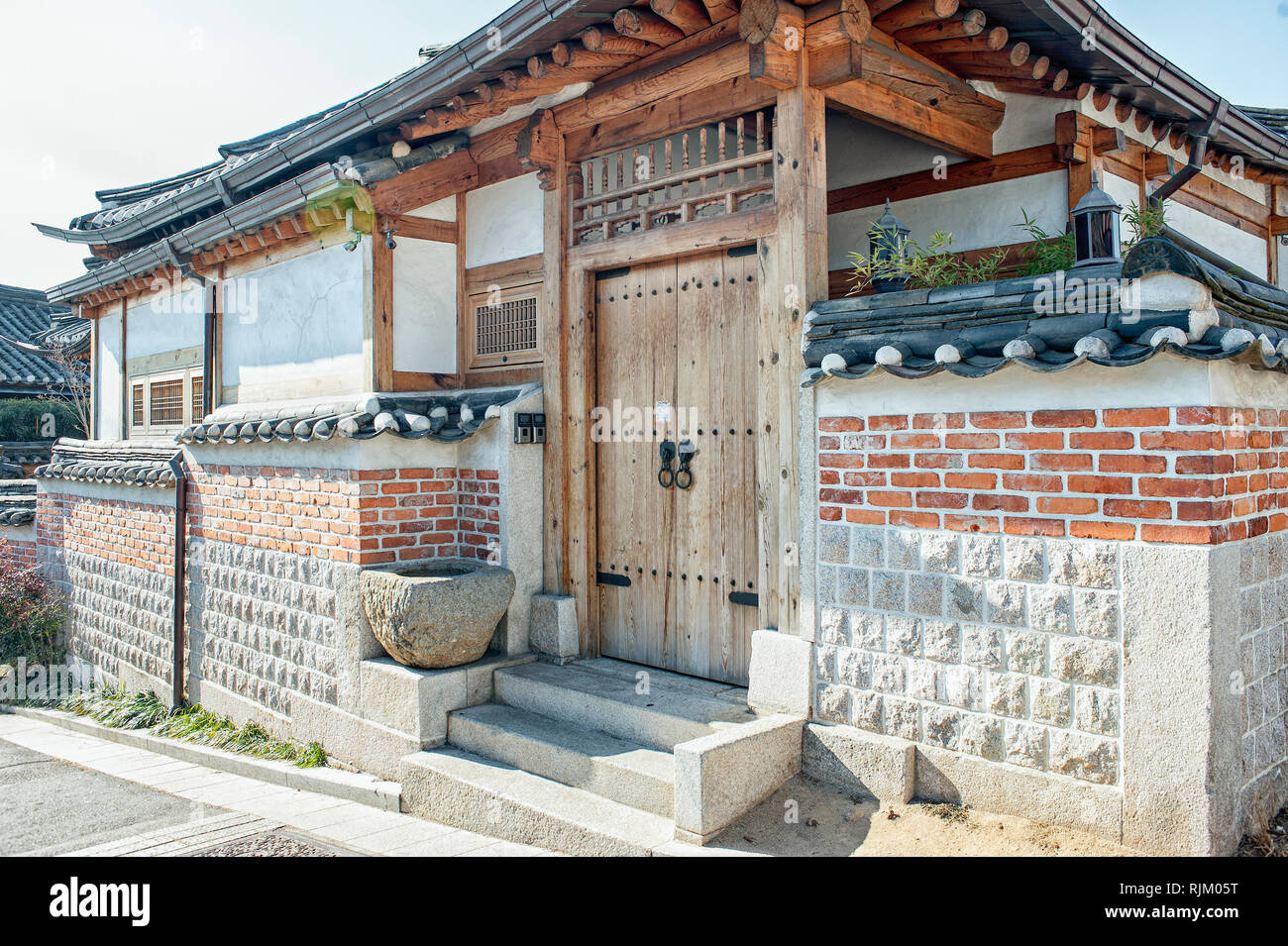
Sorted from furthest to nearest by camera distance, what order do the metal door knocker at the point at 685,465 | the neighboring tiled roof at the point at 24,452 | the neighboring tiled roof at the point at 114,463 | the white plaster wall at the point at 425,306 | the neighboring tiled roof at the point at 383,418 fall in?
the neighboring tiled roof at the point at 24,452 < the neighboring tiled roof at the point at 114,463 < the white plaster wall at the point at 425,306 < the neighboring tiled roof at the point at 383,418 < the metal door knocker at the point at 685,465

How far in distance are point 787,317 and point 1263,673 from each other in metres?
2.74

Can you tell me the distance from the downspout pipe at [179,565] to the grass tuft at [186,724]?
1.03 feet

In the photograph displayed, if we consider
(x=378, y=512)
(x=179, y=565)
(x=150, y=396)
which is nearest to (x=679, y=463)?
(x=378, y=512)

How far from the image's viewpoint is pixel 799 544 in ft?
15.8

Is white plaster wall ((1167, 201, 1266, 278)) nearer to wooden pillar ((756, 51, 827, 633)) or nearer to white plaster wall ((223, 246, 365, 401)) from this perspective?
wooden pillar ((756, 51, 827, 633))

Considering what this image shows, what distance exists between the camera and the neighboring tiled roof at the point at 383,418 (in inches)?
249

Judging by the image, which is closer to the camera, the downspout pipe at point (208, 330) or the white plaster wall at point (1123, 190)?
the white plaster wall at point (1123, 190)

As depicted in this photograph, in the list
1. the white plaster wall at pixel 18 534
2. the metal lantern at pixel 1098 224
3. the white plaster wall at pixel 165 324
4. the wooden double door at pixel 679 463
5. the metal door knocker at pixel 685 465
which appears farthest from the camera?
the white plaster wall at pixel 18 534

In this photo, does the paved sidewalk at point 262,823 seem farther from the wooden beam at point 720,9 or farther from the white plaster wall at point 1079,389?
the wooden beam at point 720,9

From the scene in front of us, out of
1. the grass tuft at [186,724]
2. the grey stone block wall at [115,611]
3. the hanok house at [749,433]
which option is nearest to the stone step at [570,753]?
the hanok house at [749,433]

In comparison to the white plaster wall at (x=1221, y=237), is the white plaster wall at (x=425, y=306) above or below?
below

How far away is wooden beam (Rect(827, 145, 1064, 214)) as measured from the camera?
5891mm

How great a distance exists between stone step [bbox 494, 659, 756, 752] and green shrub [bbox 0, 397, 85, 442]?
1417cm

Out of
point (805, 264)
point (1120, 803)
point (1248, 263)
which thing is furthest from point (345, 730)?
point (1248, 263)
